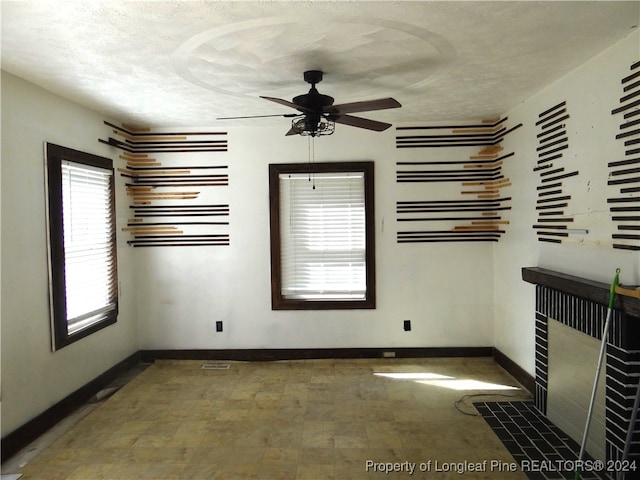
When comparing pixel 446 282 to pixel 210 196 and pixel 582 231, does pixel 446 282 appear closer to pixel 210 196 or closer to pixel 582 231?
pixel 582 231

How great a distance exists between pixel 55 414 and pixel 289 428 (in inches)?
75.5

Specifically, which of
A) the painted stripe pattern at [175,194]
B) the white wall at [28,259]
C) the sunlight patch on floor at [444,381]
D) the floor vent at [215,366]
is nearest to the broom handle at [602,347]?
the sunlight patch on floor at [444,381]

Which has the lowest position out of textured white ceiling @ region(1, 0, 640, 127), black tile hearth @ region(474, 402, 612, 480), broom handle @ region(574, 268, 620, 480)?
black tile hearth @ region(474, 402, 612, 480)

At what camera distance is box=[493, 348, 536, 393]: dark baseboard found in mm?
3795

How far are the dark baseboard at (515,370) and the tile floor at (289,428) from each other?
77mm

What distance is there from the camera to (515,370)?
4117 millimetres

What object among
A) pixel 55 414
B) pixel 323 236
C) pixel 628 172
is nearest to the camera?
pixel 628 172

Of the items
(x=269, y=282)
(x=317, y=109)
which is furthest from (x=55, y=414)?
(x=317, y=109)

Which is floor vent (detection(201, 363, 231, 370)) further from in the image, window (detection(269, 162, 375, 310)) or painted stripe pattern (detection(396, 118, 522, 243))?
painted stripe pattern (detection(396, 118, 522, 243))

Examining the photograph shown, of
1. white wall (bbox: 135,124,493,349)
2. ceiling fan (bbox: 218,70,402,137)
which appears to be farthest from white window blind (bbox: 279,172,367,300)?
ceiling fan (bbox: 218,70,402,137)

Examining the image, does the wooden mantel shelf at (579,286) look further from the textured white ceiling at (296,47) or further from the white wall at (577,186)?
the textured white ceiling at (296,47)

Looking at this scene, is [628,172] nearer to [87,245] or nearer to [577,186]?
[577,186]

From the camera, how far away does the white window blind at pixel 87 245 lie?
3.67 meters

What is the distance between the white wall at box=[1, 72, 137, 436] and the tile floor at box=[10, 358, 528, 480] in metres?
0.40
